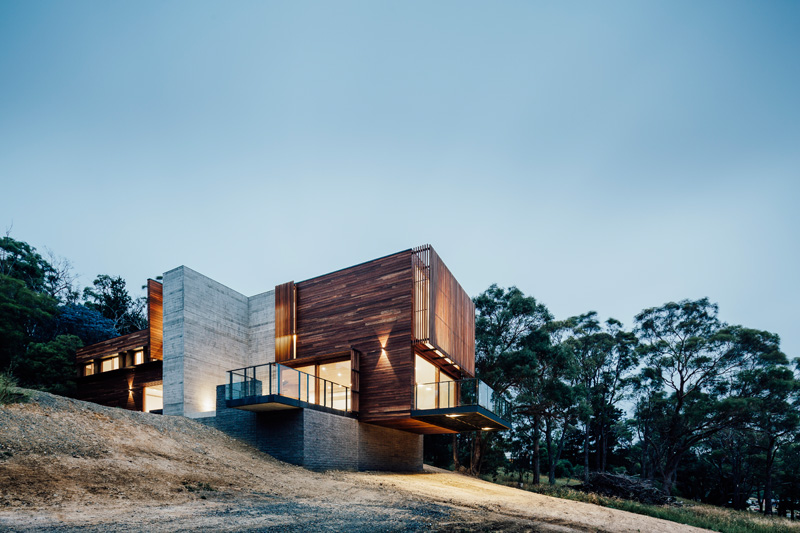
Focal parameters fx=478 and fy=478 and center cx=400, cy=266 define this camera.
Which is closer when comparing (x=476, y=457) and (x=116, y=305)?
(x=476, y=457)

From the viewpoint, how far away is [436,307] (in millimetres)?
16891

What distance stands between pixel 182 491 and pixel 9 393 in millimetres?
5173

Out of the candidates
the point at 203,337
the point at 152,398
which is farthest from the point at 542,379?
the point at 152,398

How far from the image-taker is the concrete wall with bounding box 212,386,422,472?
552 inches

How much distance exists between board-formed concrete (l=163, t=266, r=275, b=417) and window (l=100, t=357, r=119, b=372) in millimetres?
6468

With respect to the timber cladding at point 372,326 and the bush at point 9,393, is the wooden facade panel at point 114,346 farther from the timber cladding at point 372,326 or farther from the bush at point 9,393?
the bush at point 9,393

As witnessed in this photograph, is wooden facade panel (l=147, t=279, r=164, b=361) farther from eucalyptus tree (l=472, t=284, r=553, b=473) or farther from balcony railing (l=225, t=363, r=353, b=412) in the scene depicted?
eucalyptus tree (l=472, t=284, r=553, b=473)

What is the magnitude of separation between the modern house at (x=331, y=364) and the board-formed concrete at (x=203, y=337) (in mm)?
51

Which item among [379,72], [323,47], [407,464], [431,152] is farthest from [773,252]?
[407,464]

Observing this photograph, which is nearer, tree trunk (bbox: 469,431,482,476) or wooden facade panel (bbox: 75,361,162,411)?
wooden facade panel (bbox: 75,361,162,411)

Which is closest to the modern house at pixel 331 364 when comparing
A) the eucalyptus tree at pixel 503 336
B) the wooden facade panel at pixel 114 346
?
the wooden facade panel at pixel 114 346

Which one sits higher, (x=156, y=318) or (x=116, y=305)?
(x=116, y=305)

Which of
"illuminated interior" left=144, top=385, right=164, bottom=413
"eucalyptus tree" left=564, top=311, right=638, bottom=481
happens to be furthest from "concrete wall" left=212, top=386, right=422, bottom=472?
"eucalyptus tree" left=564, top=311, right=638, bottom=481

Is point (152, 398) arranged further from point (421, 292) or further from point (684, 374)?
point (684, 374)
